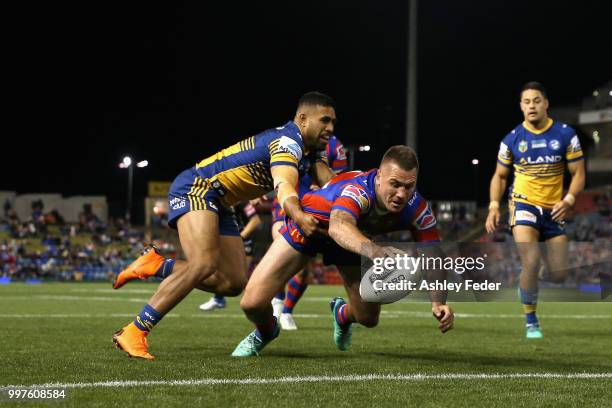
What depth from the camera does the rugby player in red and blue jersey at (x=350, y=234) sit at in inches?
220

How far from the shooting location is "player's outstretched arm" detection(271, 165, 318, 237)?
5.72 metres

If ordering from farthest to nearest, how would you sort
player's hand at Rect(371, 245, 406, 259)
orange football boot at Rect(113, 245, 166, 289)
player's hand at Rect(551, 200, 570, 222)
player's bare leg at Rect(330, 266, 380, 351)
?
player's hand at Rect(551, 200, 570, 222), orange football boot at Rect(113, 245, 166, 289), player's bare leg at Rect(330, 266, 380, 351), player's hand at Rect(371, 245, 406, 259)

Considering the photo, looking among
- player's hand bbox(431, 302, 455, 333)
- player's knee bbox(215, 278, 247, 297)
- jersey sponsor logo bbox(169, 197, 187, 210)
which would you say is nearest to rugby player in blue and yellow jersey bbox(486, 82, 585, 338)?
player's knee bbox(215, 278, 247, 297)

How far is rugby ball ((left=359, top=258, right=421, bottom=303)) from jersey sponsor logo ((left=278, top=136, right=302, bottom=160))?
1171 millimetres

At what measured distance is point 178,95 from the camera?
58.6 m

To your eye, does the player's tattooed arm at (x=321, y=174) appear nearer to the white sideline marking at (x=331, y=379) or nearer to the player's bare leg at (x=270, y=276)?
the player's bare leg at (x=270, y=276)

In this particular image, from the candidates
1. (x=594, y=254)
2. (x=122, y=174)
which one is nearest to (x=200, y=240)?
(x=594, y=254)

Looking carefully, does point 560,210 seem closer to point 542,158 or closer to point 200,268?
point 542,158

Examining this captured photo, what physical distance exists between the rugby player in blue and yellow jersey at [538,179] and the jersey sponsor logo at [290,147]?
3658mm

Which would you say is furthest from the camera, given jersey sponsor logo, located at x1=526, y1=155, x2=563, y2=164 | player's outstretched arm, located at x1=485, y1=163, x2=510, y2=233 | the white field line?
the white field line

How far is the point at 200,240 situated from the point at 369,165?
58.2 meters

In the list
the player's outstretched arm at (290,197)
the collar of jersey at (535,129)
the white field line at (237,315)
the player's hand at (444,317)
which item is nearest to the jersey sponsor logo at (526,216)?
the collar of jersey at (535,129)

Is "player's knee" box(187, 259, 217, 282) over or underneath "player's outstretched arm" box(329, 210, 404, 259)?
underneath

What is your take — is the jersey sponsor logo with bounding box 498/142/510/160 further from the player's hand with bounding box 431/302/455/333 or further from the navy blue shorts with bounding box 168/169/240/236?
the player's hand with bounding box 431/302/455/333
